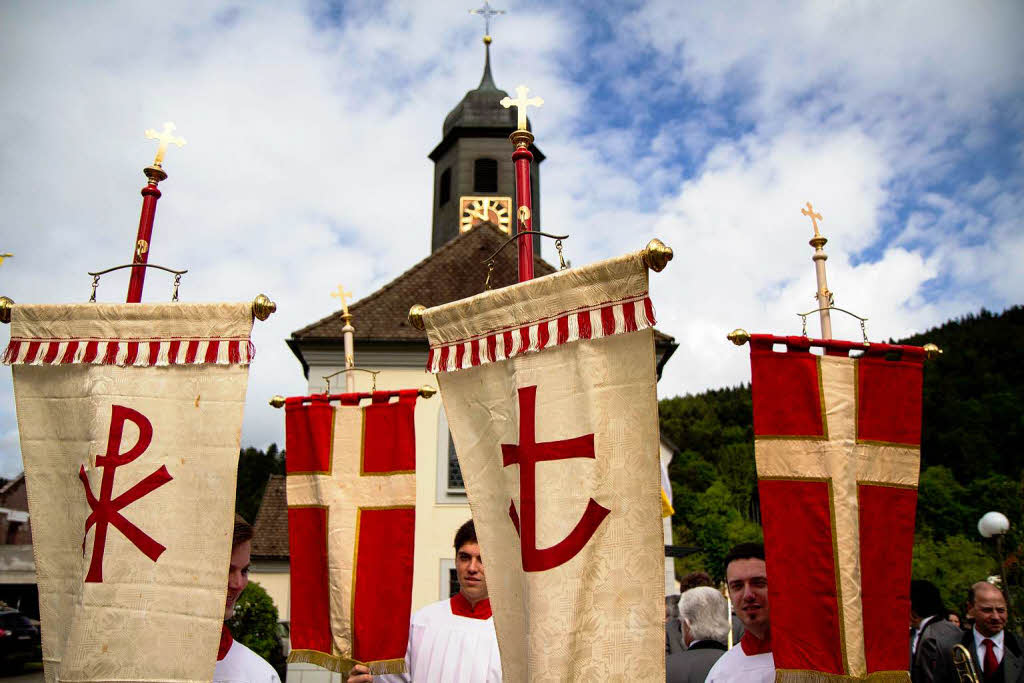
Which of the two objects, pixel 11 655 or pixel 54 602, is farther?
pixel 11 655

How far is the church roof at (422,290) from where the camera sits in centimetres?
1486

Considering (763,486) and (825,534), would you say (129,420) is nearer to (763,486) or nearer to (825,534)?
(763,486)

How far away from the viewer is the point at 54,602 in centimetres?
325

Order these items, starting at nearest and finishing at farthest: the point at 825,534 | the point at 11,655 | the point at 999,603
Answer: the point at 825,534 → the point at 999,603 → the point at 11,655

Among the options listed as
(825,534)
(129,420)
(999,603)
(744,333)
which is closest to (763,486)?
(825,534)

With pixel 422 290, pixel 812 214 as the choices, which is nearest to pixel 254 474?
pixel 422 290

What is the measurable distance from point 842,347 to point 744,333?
0.53 metres

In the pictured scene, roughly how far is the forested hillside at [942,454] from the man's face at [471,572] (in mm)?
34710

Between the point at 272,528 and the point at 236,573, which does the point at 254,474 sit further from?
the point at 236,573

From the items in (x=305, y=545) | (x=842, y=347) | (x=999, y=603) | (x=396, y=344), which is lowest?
(x=999, y=603)

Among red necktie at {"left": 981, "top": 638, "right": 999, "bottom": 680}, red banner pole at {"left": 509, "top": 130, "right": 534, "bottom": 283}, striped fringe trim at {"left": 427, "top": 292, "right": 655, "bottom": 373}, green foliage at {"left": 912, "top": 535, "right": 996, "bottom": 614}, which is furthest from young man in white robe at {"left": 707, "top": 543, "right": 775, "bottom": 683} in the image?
green foliage at {"left": 912, "top": 535, "right": 996, "bottom": 614}

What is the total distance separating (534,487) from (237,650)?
68.1 inches

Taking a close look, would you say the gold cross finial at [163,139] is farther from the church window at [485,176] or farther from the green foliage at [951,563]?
the green foliage at [951,563]

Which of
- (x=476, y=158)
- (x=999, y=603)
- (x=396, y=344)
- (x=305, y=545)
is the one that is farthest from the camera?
(x=476, y=158)
